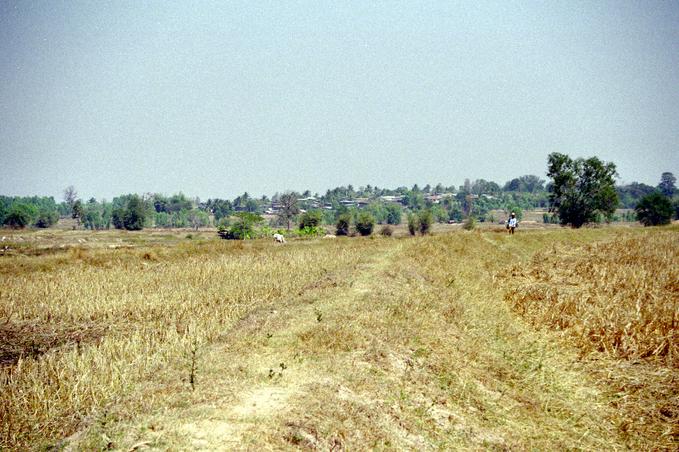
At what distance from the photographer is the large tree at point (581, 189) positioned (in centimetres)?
7050

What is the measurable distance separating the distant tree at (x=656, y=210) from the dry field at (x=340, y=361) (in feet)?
282

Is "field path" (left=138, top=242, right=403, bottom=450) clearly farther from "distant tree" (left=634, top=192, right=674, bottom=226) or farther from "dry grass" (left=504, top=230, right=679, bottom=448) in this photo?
"distant tree" (left=634, top=192, right=674, bottom=226)

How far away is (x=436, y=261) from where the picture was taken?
22.1 m

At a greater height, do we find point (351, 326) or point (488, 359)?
point (351, 326)

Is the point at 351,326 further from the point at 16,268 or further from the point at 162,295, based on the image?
the point at 16,268

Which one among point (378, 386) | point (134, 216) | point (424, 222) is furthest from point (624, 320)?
point (134, 216)

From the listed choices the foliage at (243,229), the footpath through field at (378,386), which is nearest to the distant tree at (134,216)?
the foliage at (243,229)

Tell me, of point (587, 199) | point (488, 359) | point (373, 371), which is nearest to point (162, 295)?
point (373, 371)

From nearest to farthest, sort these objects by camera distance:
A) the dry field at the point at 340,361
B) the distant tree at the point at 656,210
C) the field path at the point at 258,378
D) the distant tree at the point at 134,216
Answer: the field path at the point at 258,378
the dry field at the point at 340,361
the distant tree at the point at 656,210
the distant tree at the point at 134,216

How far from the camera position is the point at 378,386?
7.92 meters

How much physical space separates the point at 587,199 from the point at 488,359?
71.8 meters

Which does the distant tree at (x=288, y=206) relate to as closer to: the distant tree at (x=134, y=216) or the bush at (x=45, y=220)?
the distant tree at (x=134, y=216)

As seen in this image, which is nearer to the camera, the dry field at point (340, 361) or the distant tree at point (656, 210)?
the dry field at point (340, 361)

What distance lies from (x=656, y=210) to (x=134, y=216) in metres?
134
